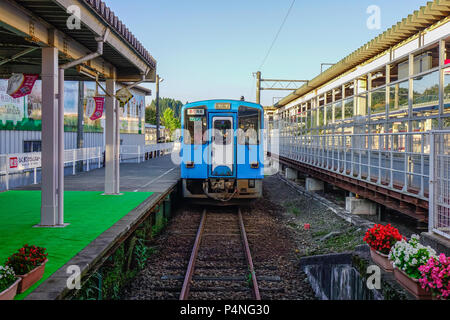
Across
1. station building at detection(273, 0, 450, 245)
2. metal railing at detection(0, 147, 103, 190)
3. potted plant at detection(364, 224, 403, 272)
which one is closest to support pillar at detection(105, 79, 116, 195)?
metal railing at detection(0, 147, 103, 190)

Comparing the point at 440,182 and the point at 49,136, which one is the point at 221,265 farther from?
the point at 440,182

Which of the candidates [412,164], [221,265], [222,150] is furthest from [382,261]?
[222,150]

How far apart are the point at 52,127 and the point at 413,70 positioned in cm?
679

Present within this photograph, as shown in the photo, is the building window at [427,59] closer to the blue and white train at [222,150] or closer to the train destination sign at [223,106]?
the blue and white train at [222,150]

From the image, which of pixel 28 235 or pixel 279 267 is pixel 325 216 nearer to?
pixel 279 267

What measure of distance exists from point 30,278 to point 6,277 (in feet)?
1.16

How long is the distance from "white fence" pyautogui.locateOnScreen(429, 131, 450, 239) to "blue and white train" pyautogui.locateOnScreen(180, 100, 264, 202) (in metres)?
6.65

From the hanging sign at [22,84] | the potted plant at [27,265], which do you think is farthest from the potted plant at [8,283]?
the hanging sign at [22,84]

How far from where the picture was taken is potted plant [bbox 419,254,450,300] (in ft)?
11.1

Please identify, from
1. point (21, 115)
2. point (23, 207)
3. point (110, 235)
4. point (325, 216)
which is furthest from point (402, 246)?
point (21, 115)

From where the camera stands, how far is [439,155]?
4.93 metres

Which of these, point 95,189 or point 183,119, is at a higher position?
point 183,119
